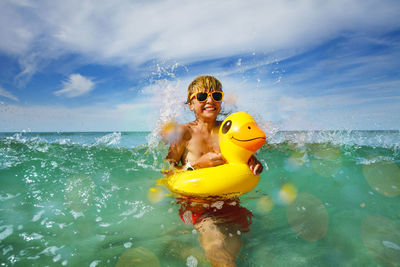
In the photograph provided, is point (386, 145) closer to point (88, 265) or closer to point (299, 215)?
point (299, 215)

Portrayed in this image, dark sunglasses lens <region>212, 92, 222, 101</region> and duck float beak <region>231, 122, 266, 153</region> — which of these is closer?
duck float beak <region>231, 122, 266, 153</region>

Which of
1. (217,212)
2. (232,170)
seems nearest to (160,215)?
(217,212)

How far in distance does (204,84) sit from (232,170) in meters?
1.15

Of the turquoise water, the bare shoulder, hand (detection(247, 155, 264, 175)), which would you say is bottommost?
the turquoise water

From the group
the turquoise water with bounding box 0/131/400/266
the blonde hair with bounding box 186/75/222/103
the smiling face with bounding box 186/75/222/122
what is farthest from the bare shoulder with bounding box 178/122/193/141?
the turquoise water with bounding box 0/131/400/266

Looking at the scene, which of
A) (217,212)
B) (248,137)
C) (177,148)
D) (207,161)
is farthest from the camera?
(177,148)

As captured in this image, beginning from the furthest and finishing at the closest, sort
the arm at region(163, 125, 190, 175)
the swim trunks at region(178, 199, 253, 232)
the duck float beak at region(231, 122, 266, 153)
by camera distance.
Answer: the arm at region(163, 125, 190, 175)
the swim trunks at region(178, 199, 253, 232)
the duck float beak at region(231, 122, 266, 153)

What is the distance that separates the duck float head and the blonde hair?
639 millimetres

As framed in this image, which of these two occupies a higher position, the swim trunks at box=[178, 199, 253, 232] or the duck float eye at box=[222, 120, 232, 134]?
the duck float eye at box=[222, 120, 232, 134]

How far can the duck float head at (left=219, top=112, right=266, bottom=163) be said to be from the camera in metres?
2.21

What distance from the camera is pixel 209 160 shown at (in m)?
2.70

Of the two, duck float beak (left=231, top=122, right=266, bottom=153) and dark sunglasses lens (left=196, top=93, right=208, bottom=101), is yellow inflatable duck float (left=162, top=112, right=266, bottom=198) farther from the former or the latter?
dark sunglasses lens (left=196, top=93, right=208, bottom=101)

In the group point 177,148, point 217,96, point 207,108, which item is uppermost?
point 217,96

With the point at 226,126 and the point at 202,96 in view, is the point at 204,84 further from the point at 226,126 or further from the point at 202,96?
the point at 226,126
